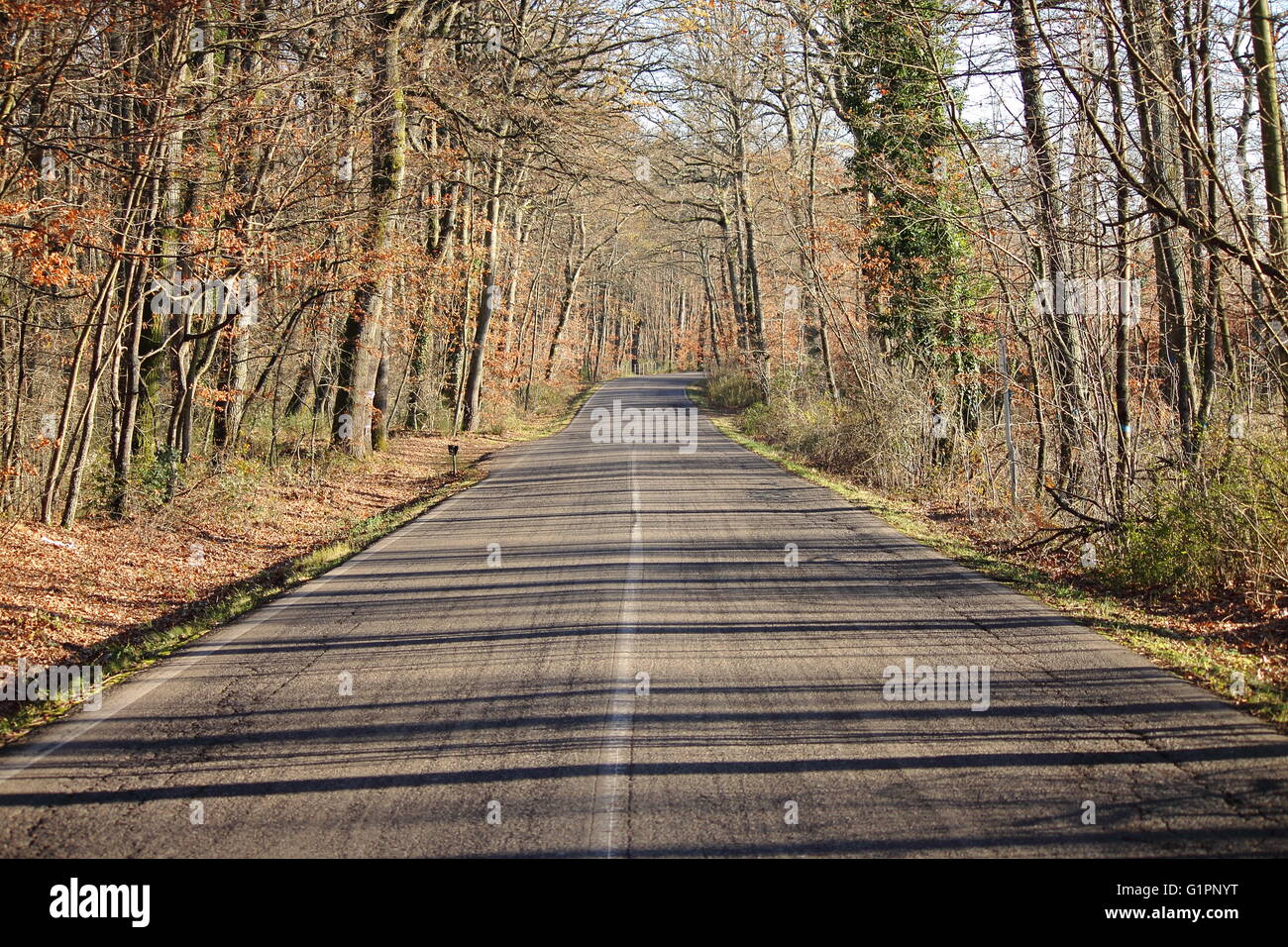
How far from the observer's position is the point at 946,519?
45.9ft

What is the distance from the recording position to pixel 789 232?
25047 mm

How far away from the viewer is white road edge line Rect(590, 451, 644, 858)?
14.0ft

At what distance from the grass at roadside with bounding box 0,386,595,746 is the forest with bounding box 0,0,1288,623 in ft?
9.12

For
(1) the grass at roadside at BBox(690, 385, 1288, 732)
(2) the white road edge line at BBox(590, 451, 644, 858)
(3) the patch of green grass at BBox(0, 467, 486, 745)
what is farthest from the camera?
(3) the patch of green grass at BBox(0, 467, 486, 745)

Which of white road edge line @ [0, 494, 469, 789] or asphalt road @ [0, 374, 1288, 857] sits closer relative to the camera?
asphalt road @ [0, 374, 1288, 857]

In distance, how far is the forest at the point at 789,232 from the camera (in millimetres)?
9039

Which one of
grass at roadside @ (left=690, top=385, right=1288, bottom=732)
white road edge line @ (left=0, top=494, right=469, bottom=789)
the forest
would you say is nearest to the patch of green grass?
white road edge line @ (left=0, top=494, right=469, bottom=789)

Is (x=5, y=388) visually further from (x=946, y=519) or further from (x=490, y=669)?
(x=946, y=519)

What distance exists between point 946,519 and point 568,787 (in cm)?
1042

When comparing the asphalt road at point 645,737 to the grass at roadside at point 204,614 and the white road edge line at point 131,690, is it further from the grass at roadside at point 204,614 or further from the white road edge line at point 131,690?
the grass at roadside at point 204,614

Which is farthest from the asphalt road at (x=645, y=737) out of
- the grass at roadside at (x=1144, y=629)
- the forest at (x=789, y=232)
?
the forest at (x=789, y=232)

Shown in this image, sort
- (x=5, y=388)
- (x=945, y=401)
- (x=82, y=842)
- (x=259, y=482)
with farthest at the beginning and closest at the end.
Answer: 1. (x=945, y=401)
2. (x=259, y=482)
3. (x=5, y=388)
4. (x=82, y=842)

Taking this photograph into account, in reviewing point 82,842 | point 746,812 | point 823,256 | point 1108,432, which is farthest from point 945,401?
point 82,842

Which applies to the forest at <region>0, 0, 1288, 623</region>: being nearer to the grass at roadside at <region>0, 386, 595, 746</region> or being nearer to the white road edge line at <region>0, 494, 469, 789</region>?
the grass at roadside at <region>0, 386, 595, 746</region>
